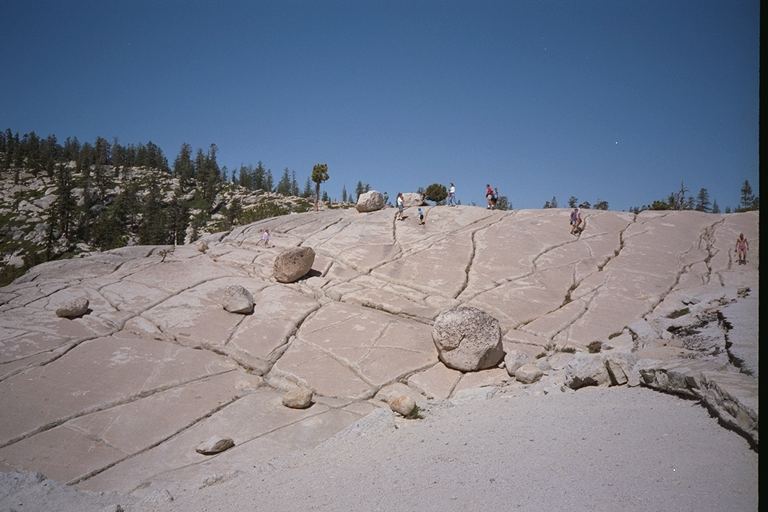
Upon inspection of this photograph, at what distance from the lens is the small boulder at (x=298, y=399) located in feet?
37.3

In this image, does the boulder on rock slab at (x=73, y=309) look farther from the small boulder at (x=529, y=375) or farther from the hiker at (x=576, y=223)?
the hiker at (x=576, y=223)

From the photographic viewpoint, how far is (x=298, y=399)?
11375 millimetres

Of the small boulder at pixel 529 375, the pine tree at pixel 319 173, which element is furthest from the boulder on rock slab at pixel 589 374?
the pine tree at pixel 319 173

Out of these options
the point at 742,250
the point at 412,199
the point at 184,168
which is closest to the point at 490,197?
the point at 412,199

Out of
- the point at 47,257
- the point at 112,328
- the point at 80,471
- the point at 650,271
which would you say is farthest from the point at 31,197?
the point at 650,271

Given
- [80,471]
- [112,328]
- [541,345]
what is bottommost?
[80,471]

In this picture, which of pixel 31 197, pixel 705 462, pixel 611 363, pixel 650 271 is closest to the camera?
pixel 705 462

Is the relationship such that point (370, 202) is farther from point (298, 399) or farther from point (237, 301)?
point (298, 399)

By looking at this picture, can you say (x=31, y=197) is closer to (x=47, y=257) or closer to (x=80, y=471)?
(x=47, y=257)

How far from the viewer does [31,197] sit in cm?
9200

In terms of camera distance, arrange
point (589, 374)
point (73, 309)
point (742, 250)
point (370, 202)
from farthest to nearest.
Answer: point (370, 202), point (742, 250), point (73, 309), point (589, 374)

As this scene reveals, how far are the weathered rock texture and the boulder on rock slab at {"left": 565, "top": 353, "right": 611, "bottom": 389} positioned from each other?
0.05 m

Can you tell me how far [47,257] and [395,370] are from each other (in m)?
68.5

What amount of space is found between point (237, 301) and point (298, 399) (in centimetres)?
612
